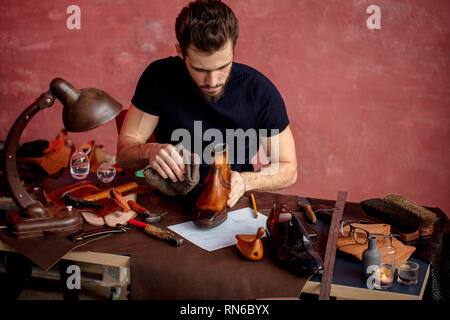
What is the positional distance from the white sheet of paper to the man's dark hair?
73 centimetres

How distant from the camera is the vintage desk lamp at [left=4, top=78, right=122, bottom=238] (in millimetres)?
1336

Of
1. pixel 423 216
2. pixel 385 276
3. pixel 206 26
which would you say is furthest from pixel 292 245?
pixel 206 26

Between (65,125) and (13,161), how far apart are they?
0.26 meters

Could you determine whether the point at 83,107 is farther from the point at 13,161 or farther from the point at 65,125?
the point at 13,161

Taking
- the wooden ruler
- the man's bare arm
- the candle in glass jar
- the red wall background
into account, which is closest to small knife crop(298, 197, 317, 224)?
the wooden ruler

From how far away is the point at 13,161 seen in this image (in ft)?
4.68

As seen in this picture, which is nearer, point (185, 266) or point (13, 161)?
point (185, 266)

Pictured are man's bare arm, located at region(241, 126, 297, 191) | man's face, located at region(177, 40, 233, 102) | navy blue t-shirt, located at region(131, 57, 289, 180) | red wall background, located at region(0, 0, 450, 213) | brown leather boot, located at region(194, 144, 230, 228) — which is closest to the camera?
brown leather boot, located at region(194, 144, 230, 228)

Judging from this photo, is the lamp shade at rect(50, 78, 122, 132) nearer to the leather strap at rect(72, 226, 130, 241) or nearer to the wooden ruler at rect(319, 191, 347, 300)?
the leather strap at rect(72, 226, 130, 241)

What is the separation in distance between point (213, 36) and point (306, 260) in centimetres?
101

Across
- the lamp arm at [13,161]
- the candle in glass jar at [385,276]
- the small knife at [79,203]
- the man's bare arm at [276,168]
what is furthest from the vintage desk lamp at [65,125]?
the candle in glass jar at [385,276]

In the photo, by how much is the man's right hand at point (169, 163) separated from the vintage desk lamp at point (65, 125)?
12.4 inches

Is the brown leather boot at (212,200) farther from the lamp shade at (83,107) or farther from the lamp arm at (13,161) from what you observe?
the lamp arm at (13,161)
